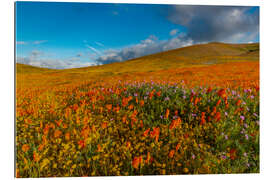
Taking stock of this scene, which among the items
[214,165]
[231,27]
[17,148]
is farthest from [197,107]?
[17,148]

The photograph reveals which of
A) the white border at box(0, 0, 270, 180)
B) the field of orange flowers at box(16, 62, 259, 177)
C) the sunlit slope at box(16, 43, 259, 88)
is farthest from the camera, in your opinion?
the sunlit slope at box(16, 43, 259, 88)

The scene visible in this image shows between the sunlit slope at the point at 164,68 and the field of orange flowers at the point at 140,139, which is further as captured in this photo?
A: the sunlit slope at the point at 164,68

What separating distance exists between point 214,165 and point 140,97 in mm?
1555

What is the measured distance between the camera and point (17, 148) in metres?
2.29

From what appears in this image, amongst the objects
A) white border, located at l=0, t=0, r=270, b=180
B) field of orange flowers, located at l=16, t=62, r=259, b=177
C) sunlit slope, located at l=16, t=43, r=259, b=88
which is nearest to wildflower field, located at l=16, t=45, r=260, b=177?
field of orange flowers, located at l=16, t=62, r=259, b=177

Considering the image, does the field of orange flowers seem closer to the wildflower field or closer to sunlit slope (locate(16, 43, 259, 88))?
the wildflower field

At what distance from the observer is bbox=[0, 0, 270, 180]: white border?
8.31 feet
